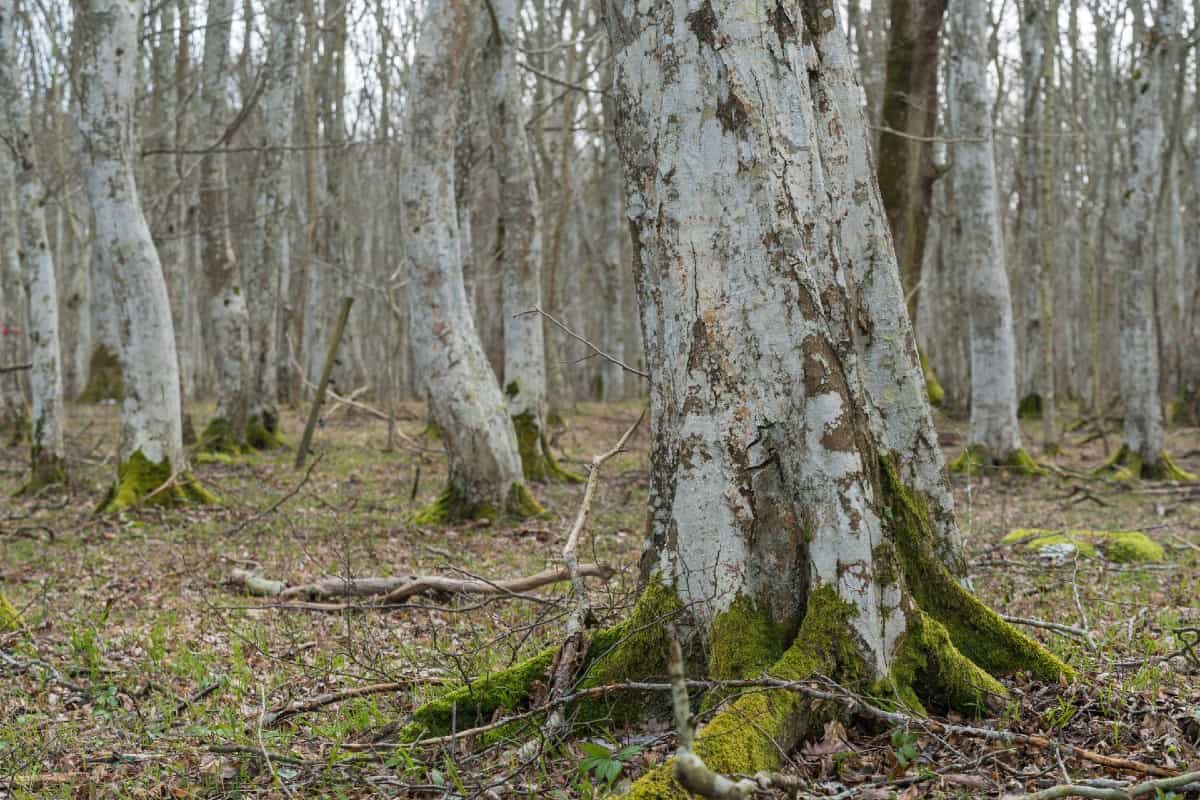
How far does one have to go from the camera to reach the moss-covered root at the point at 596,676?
12.6 ft

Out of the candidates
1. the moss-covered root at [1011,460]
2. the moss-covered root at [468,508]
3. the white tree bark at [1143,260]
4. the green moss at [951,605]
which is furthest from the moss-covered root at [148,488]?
the white tree bark at [1143,260]

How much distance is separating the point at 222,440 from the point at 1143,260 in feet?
42.0

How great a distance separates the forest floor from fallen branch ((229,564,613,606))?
0.46 ft

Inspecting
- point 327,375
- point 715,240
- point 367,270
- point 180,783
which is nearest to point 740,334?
point 715,240

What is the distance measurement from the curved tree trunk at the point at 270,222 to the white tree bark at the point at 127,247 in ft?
17.3

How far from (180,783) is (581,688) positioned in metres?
1.53

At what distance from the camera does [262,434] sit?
1588cm

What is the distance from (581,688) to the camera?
387 cm

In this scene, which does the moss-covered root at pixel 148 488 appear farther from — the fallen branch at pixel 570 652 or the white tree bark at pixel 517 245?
the fallen branch at pixel 570 652

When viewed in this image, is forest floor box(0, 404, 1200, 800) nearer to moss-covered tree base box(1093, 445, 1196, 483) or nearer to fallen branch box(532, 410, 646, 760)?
fallen branch box(532, 410, 646, 760)

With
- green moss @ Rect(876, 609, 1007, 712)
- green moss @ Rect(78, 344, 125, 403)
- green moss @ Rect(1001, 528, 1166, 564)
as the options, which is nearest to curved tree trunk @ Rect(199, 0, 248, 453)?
green moss @ Rect(78, 344, 125, 403)

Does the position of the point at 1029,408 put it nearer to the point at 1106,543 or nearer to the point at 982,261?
the point at 982,261

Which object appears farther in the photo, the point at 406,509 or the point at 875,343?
the point at 406,509

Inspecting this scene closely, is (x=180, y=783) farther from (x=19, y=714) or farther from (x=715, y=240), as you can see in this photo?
(x=715, y=240)
